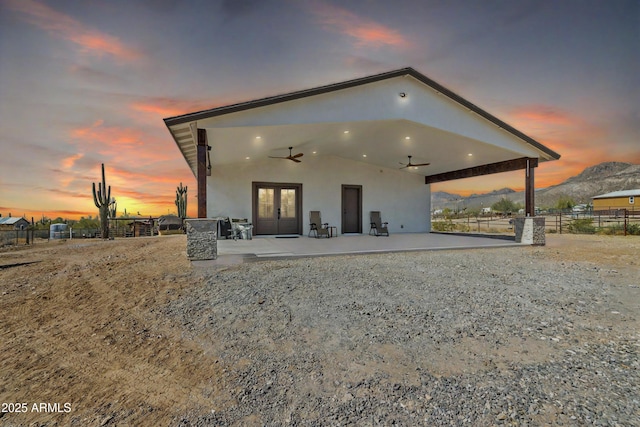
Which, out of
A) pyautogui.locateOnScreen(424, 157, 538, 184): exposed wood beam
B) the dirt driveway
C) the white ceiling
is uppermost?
the white ceiling

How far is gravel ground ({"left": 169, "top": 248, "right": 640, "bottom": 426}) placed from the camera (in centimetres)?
152

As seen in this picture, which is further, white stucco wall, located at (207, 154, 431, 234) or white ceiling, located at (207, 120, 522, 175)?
white stucco wall, located at (207, 154, 431, 234)

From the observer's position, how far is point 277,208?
10258 mm

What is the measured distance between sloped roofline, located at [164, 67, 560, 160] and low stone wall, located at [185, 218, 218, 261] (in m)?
2.02

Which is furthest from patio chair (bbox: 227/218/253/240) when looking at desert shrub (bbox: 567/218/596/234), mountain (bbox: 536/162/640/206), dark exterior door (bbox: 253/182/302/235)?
mountain (bbox: 536/162/640/206)

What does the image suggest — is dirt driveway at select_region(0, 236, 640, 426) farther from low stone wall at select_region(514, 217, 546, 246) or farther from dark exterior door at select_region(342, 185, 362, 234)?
dark exterior door at select_region(342, 185, 362, 234)

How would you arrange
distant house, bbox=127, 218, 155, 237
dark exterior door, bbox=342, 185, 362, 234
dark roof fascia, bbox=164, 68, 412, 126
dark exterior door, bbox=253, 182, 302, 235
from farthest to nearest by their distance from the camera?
distant house, bbox=127, 218, 155, 237 < dark exterior door, bbox=342, 185, 362, 234 < dark exterior door, bbox=253, 182, 302, 235 < dark roof fascia, bbox=164, 68, 412, 126

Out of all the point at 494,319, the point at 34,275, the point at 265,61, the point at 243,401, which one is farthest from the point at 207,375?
the point at 265,61

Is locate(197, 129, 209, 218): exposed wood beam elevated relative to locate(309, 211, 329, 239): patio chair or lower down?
elevated

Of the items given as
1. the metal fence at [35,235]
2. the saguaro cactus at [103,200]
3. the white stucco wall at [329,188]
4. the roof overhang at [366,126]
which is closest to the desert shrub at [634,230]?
the roof overhang at [366,126]

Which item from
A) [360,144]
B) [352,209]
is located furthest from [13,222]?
[360,144]

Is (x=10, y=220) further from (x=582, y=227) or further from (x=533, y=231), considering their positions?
(x=582, y=227)

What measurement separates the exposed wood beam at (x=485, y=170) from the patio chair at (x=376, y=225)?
10.5 ft

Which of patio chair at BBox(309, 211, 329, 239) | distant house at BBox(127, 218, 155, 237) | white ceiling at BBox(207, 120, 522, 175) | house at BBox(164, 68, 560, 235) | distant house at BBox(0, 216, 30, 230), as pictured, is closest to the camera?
house at BBox(164, 68, 560, 235)
